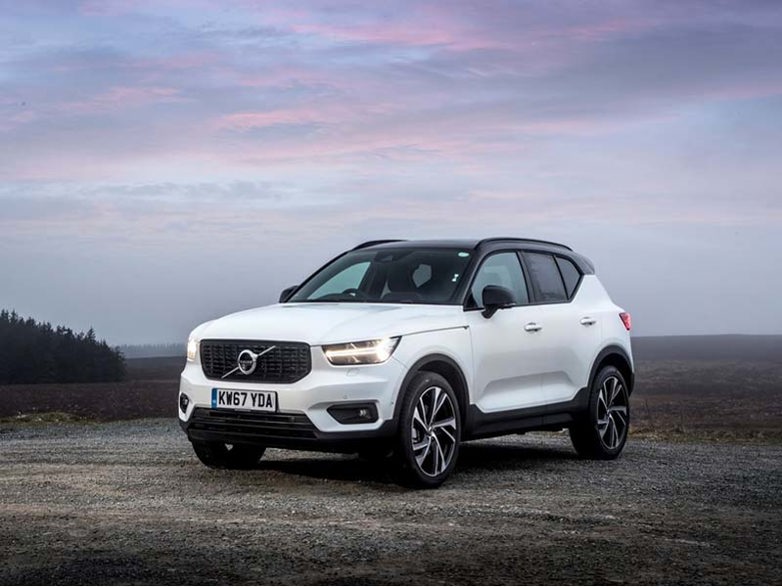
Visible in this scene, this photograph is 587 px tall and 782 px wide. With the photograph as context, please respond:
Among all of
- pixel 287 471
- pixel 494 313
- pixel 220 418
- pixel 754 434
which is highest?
pixel 494 313

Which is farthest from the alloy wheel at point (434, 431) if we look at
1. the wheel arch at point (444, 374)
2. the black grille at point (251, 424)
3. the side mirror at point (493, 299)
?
the side mirror at point (493, 299)

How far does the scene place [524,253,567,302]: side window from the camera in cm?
1150

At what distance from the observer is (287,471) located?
1086 centimetres

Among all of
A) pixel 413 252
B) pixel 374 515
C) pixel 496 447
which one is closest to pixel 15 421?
pixel 496 447

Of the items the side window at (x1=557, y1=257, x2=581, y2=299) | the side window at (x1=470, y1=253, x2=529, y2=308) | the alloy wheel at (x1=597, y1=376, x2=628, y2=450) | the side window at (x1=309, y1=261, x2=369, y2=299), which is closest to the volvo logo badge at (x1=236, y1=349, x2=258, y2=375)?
the side window at (x1=309, y1=261, x2=369, y2=299)

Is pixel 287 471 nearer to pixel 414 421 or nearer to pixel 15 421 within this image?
pixel 414 421

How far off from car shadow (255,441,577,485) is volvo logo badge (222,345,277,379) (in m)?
1.33

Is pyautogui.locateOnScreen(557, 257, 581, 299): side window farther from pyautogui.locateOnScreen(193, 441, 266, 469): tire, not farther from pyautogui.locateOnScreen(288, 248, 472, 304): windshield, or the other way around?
pyautogui.locateOnScreen(193, 441, 266, 469): tire

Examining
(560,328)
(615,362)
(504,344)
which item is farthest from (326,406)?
(615,362)

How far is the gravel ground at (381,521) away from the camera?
6.47 metres

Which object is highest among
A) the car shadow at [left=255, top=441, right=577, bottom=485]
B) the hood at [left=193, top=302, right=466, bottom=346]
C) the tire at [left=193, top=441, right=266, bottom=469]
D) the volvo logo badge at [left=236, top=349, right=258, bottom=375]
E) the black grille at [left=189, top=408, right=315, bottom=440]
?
the hood at [left=193, top=302, right=466, bottom=346]

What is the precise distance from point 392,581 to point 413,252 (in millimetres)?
5255

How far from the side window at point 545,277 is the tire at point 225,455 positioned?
10.2 ft

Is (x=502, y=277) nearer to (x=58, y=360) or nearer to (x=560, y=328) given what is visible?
(x=560, y=328)
